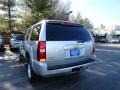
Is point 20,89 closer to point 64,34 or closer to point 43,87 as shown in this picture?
point 43,87

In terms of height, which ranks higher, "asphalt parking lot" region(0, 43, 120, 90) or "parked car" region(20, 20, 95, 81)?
"parked car" region(20, 20, 95, 81)

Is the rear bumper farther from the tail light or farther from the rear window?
the rear window

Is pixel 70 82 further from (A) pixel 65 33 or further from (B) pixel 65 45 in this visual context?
(A) pixel 65 33

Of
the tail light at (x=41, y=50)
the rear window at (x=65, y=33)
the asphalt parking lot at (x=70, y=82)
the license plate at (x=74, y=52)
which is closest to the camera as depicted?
the tail light at (x=41, y=50)

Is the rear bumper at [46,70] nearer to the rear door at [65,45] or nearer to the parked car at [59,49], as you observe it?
the parked car at [59,49]

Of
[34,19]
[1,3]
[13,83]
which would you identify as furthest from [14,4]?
[13,83]

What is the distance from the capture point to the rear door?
17.1ft

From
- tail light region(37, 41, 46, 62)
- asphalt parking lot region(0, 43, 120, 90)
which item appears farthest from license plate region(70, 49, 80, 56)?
asphalt parking lot region(0, 43, 120, 90)

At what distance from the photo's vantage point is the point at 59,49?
527 centimetres

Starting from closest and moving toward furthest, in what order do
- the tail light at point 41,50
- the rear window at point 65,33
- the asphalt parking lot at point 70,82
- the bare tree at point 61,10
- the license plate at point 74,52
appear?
the tail light at point 41,50 < the rear window at point 65,33 < the license plate at point 74,52 < the asphalt parking lot at point 70,82 < the bare tree at point 61,10

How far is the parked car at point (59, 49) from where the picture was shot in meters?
5.17

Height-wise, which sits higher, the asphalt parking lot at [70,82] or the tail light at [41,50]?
the tail light at [41,50]

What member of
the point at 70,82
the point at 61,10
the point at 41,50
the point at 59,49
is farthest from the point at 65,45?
the point at 61,10

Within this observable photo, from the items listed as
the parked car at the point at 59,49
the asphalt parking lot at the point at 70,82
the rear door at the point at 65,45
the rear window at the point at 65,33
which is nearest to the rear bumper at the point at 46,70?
the parked car at the point at 59,49
